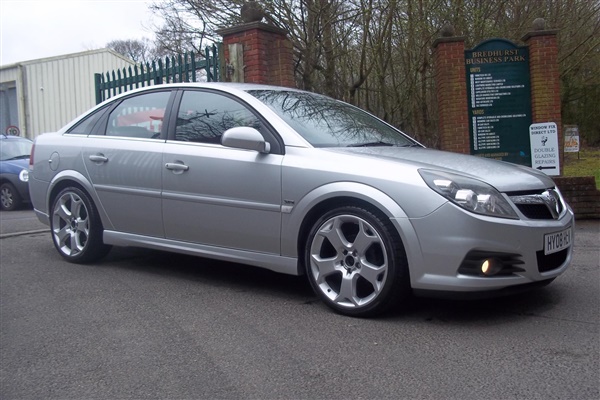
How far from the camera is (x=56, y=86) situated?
24531 mm

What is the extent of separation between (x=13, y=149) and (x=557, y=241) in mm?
12695

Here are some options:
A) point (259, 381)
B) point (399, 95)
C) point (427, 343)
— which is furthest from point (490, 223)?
point (399, 95)

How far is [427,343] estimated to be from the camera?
3.73 metres

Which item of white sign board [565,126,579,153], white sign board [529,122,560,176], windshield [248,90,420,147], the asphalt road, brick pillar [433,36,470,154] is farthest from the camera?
white sign board [565,126,579,153]

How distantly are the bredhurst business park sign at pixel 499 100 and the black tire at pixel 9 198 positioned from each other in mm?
9089

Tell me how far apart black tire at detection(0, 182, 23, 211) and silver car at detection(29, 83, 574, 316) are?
24.8 feet

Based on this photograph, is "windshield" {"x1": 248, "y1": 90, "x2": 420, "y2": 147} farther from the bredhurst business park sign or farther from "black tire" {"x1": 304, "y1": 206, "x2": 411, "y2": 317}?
the bredhurst business park sign

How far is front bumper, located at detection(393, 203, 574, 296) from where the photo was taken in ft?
12.6

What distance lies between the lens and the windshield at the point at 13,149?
13711mm

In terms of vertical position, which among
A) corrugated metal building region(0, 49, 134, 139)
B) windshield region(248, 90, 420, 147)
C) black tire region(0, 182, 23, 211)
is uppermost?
corrugated metal building region(0, 49, 134, 139)

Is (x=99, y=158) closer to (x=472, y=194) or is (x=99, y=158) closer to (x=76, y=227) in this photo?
(x=76, y=227)

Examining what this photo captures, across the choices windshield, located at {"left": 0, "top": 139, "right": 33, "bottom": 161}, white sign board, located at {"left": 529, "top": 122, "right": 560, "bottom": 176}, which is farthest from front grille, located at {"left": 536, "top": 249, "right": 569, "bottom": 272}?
windshield, located at {"left": 0, "top": 139, "right": 33, "bottom": 161}

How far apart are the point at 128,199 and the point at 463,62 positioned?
6435 millimetres

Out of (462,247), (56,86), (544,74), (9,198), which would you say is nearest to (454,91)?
(544,74)
